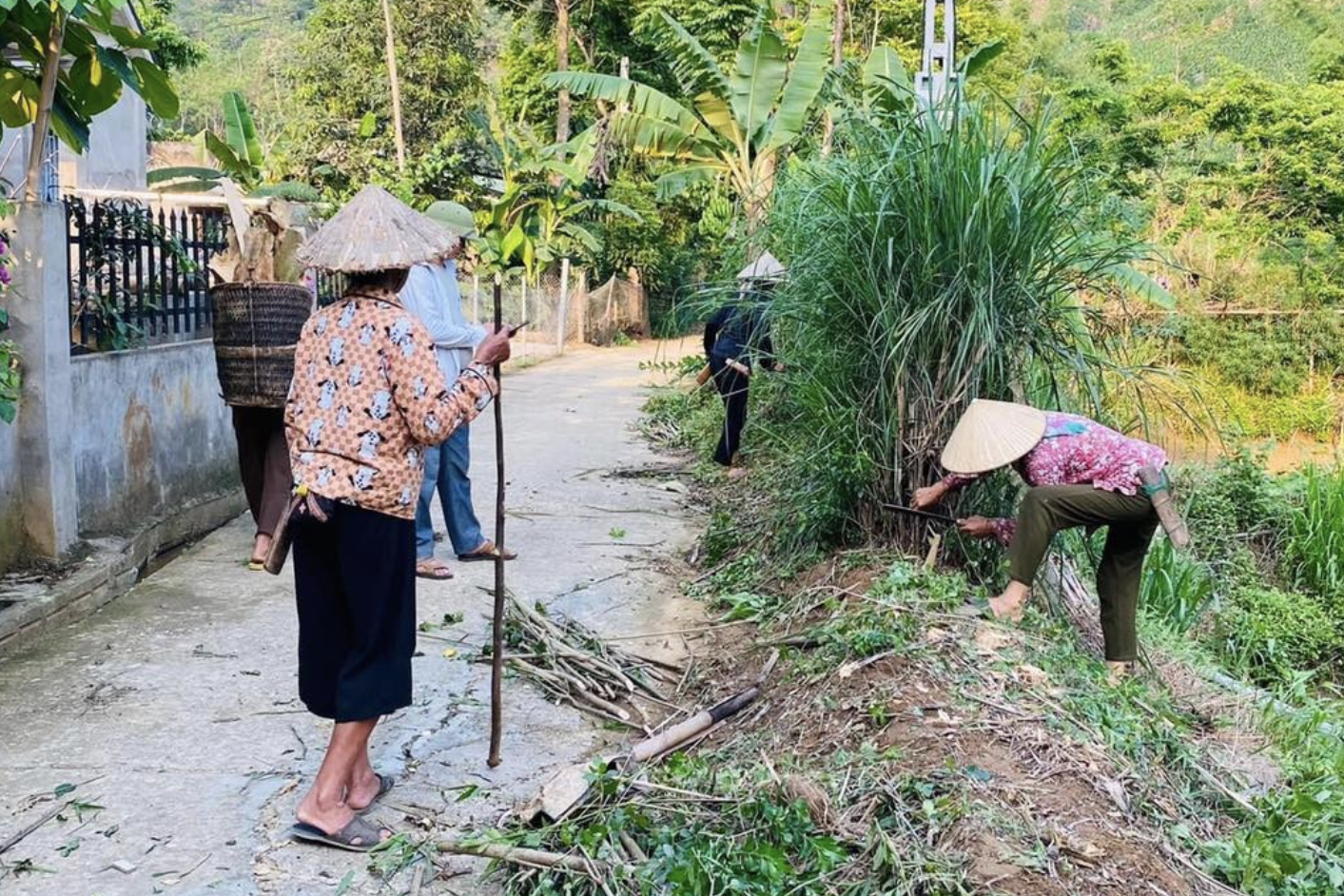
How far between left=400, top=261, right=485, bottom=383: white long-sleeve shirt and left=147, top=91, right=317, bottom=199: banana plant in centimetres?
485

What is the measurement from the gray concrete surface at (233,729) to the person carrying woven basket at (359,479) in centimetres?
29

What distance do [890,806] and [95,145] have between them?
19.5 meters

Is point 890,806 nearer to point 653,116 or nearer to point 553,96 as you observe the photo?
point 653,116

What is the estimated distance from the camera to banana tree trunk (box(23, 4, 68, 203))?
5605mm

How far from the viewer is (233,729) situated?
4.39 metres

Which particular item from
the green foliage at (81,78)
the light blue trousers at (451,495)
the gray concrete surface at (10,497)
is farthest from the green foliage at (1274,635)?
the green foliage at (81,78)

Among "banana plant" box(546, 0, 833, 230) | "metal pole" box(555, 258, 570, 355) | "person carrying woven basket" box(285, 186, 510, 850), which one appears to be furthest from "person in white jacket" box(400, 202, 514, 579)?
"metal pole" box(555, 258, 570, 355)

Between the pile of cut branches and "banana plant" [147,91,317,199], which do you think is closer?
the pile of cut branches

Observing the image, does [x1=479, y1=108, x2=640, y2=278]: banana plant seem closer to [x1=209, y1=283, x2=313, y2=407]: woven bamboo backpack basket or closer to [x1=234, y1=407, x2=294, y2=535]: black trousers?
[x1=209, y1=283, x2=313, y2=407]: woven bamboo backpack basket

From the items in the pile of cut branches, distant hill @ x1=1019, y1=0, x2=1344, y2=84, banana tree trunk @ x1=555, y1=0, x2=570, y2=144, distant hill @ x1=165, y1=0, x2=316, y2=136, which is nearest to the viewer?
the pile of cut branches

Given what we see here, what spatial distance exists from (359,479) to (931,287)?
283 cm

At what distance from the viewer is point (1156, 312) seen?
16922mm

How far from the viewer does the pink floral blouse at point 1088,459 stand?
4938mm

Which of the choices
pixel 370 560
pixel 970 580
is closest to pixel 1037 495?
pixel 970 580
